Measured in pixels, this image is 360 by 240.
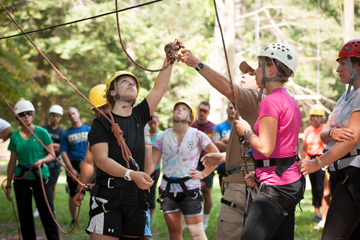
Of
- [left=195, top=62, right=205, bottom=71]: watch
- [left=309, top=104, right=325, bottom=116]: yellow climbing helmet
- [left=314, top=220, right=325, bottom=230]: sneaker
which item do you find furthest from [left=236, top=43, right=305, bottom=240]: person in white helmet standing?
[left=309, top=104, right=325, bottom=116]: yellow climbing helmet

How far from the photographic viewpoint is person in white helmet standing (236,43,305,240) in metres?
2.87

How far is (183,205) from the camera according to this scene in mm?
4891

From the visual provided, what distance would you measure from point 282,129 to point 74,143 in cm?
596

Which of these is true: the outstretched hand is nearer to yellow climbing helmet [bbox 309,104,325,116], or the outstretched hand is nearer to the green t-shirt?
the green t-shirt

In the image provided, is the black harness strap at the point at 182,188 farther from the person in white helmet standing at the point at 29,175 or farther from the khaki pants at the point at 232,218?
the person in white helmet standing at the point at 29,175

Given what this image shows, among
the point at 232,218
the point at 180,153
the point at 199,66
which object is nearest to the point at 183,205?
the point at 180,153

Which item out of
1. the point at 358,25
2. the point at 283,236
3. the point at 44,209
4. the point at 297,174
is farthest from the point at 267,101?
the point at 358,25

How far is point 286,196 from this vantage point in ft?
9.76

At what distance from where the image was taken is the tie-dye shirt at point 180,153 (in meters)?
5.06

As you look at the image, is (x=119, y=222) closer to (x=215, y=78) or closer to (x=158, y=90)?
(x=158, y=90)

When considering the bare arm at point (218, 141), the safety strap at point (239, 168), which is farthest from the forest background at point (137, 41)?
the safety strap at point (239, 168)

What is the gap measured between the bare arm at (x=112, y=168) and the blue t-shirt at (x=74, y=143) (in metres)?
4.96

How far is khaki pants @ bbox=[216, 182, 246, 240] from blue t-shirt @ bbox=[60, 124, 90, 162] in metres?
4.97

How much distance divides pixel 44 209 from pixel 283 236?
13.0 feet
